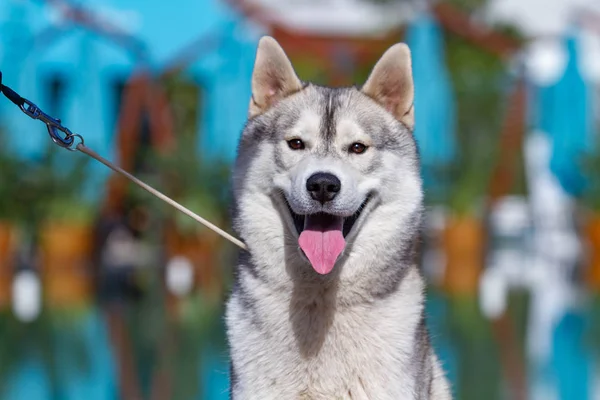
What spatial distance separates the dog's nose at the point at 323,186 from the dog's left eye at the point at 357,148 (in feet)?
1.05

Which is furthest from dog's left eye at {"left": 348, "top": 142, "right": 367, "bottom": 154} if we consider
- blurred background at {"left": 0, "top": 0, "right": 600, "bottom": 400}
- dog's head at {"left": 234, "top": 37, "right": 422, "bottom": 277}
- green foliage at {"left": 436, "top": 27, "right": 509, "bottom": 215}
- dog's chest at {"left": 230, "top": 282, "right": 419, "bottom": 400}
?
green foliage at {"left": 436, "top": 27, "right": 509, "bottom": 215}

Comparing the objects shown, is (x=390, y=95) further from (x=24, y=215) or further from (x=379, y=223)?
(x=24, y=215)

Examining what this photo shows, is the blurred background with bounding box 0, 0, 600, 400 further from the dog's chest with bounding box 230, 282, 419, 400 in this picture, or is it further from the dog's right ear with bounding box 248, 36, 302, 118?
the dog's chest with bounding box 230, 282, 419, 400

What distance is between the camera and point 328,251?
506 cm

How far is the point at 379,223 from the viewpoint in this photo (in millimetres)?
5281

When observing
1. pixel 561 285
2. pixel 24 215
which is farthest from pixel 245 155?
pixel 561 285

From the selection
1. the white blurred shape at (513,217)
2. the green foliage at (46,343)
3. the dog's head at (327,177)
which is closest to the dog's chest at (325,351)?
the dog's head at (327,177)

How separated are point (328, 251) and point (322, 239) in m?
0.06

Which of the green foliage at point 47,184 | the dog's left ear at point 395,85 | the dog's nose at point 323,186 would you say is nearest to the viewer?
the dog's nose at point 323,186

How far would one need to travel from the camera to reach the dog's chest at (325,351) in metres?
5.00

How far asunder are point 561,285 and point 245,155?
1430 cm

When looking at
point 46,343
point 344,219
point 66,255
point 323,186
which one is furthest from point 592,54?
point 323,186

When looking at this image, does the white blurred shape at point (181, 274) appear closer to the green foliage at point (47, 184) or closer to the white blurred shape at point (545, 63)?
the green foliage at point (47, 184)

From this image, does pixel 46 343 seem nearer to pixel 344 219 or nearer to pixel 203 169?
pixel 203 169
